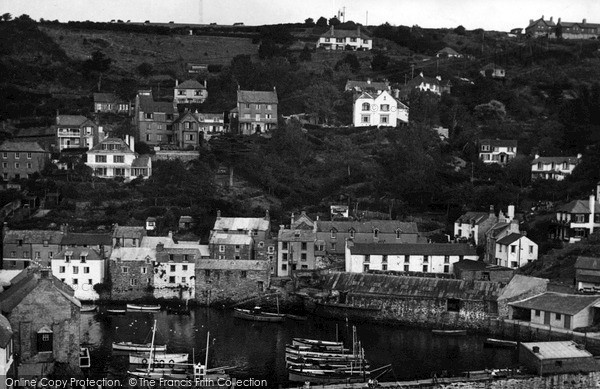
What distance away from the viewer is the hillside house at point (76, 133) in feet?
292

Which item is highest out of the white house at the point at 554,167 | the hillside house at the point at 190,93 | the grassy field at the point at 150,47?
the grassy field at the point at 150,47

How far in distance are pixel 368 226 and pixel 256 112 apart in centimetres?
2796

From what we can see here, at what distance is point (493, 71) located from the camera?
111500mm

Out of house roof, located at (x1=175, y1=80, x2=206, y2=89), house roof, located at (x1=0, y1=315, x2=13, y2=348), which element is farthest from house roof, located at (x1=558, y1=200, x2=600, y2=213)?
house roof, located at (x1=175, y1=80, x2=206, y2=89)

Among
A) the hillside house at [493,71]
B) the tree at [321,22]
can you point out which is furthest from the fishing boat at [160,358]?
the tree at [321,22]

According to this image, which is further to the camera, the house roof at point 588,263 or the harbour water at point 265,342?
the house roof at point 588,263

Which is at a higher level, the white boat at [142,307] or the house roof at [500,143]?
the house roof at [500,143]

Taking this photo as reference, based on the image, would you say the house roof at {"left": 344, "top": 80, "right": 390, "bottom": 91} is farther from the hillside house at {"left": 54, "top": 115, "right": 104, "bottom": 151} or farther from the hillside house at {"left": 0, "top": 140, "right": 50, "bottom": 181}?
the hillside house at {"left": 0, "top": 140, "right": 50, "bottom": 181}

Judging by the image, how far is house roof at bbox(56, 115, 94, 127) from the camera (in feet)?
295

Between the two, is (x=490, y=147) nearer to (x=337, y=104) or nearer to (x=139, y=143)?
(x=337, y=104)

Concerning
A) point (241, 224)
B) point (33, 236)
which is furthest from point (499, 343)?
point (33, 236)

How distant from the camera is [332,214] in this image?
75375mm

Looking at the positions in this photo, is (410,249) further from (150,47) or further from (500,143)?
(150,47)

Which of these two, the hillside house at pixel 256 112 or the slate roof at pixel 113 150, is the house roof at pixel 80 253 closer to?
the slate roof at pixel 113 150
